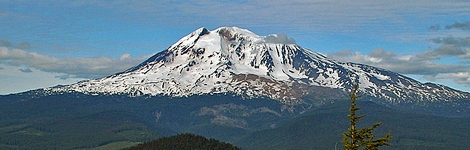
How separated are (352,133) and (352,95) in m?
1.87

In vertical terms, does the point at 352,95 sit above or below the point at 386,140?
above

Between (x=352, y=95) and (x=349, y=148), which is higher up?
(x=352, y=95)

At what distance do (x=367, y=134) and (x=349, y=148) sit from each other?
1.05 meters

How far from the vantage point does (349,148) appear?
98.9ft

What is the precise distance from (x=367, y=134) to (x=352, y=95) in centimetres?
202

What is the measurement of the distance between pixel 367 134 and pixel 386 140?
38.8 inches

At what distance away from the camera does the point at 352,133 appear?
30344 millimetres

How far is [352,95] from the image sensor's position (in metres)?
29.7

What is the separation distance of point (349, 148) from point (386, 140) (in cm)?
170

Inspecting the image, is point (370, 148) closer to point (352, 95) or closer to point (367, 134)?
point (367, 134)

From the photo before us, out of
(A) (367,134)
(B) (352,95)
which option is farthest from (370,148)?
(B) (352,95)

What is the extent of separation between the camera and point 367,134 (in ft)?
99.2

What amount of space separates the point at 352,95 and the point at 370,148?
2.71 metres
